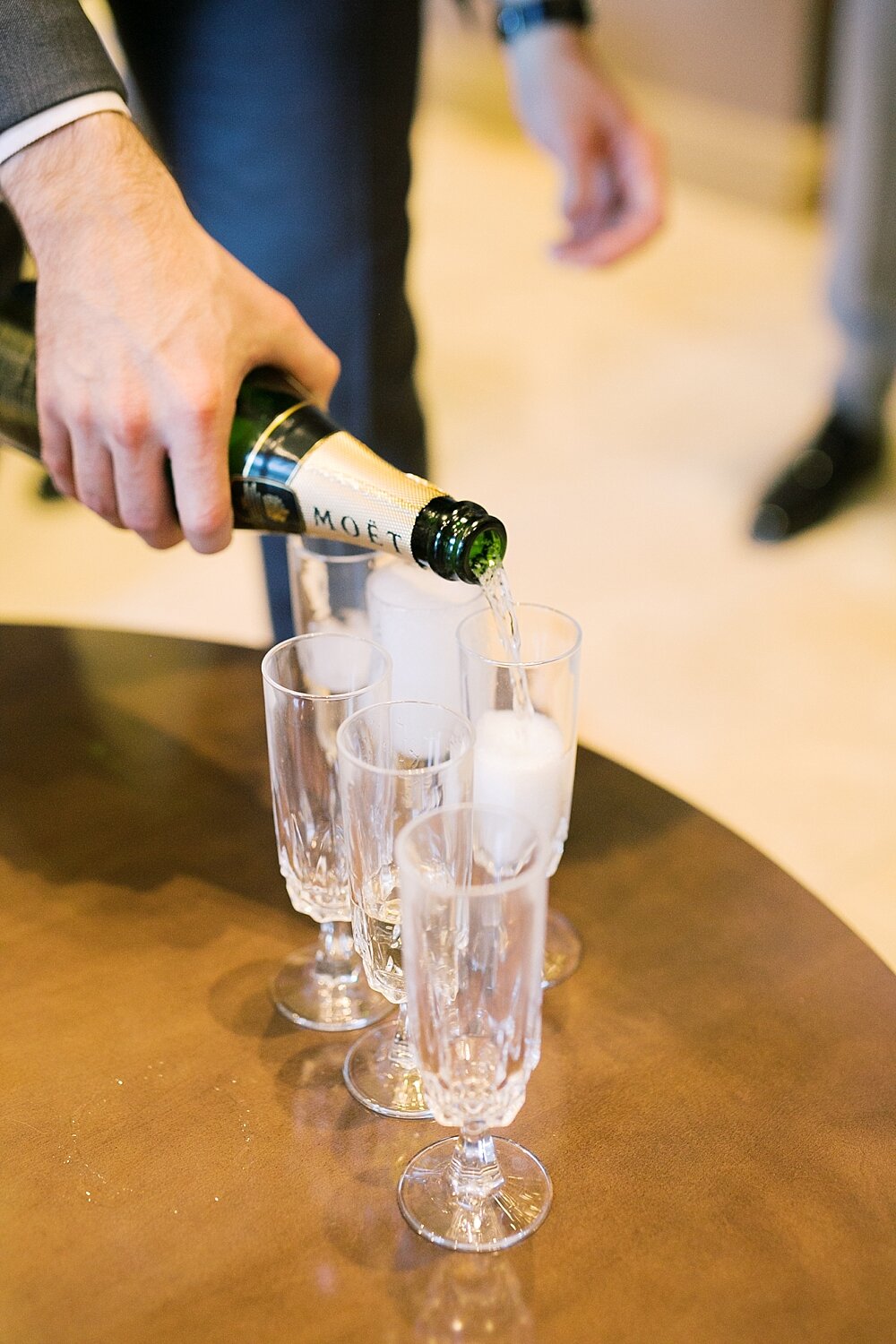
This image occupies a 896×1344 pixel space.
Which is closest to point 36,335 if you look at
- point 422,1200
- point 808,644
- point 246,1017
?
point 246,1017

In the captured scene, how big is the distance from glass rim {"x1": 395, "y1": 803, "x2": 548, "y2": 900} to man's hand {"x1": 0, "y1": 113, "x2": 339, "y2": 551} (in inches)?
13.4

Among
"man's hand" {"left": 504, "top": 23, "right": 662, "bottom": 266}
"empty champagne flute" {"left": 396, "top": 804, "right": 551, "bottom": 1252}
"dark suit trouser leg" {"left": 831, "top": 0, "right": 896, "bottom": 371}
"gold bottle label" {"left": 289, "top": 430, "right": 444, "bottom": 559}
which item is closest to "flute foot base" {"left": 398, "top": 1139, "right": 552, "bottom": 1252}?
"empty champagne flute" {"left": 396, "top": 804, "right": 551, "bottom": 1252}

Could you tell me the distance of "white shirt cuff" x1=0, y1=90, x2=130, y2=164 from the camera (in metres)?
0.89

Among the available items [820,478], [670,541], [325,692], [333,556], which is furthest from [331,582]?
[820,478]

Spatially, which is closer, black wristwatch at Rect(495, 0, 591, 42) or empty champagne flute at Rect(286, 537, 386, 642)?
empty champagne flute at Rect(286, 537, 386, 642)

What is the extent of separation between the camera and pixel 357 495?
32.6 inches

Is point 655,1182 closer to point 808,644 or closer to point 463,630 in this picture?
point 463,630

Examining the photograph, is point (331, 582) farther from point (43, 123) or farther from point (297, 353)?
point (43, 123)

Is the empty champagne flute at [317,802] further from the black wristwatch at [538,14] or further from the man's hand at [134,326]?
the black wristwatch at [538,14]

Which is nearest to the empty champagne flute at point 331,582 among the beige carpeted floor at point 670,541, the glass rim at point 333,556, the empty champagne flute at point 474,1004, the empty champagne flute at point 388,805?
the glass rim at point 333,556

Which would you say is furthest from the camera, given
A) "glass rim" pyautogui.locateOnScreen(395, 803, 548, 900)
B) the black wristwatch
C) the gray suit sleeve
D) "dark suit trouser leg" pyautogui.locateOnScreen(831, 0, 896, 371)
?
"dark suit trouser leg" pyautogui.locateOnScreen(831, 0, 896, 371)

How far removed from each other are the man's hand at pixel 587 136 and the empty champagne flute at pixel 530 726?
57 cm

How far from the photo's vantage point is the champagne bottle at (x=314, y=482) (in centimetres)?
77

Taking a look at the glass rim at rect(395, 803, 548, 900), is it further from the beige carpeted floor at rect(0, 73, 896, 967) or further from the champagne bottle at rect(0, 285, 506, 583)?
the beige carpeted floor at rect(0, 73, 896, 967)
